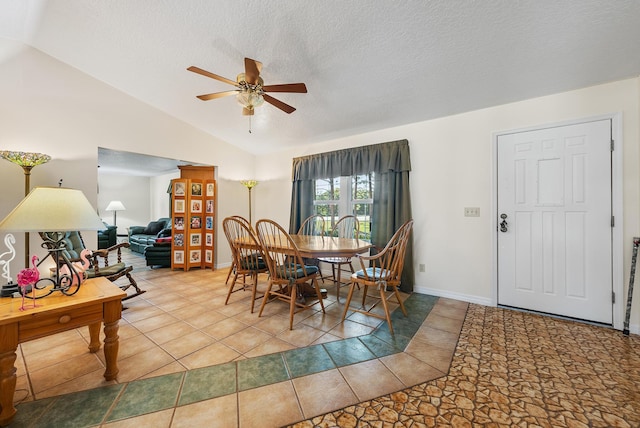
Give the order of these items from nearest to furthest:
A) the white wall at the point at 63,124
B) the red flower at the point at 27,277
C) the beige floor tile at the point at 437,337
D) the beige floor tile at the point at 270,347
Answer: the red flower at the point at 27,277
the beige floor tile at the point at 270,347
the beige floor tile at the point at 437,337
the white wall at the point at 63,124

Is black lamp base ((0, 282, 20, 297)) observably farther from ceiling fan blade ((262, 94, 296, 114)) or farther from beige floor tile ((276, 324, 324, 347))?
ceiling fan blade ((262, 94, 296, 114))

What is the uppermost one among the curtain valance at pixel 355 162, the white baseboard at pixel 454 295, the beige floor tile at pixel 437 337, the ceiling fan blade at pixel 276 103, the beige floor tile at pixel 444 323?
A: the ceiling fan blade at pixel 276 103

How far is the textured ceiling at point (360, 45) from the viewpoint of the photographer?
1.73 metres

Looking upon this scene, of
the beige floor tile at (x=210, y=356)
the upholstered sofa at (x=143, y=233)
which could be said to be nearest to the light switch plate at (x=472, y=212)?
the beige floor tile at (x=210, y=356)

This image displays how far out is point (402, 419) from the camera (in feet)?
4.07

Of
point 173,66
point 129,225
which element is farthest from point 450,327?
point 129,225

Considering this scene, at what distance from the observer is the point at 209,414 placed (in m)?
1.27

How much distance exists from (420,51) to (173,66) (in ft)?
8.53

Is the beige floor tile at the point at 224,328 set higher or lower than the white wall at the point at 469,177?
lower

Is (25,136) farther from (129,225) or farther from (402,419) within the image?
(129,225)

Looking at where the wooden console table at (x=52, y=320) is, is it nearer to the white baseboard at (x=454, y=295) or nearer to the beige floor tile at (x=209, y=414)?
the beige floor tile at (x=209, y=414)

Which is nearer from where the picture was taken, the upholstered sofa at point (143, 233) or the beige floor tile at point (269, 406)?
the beige floor tile at point (269, 406)

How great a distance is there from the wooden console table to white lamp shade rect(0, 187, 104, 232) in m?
0.43

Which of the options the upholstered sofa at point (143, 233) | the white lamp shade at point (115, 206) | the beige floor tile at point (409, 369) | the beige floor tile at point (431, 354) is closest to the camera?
the beige floor tile at point (409, 369)
